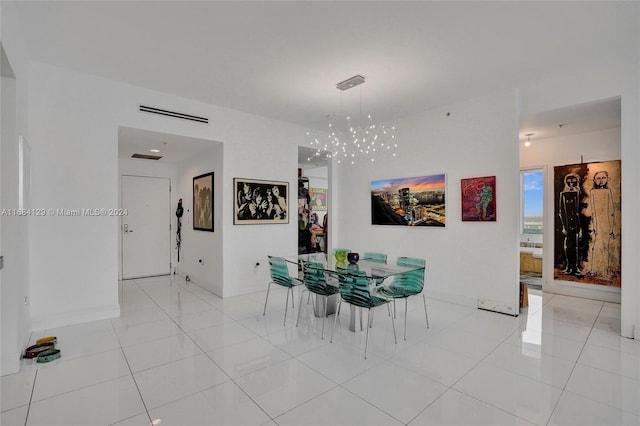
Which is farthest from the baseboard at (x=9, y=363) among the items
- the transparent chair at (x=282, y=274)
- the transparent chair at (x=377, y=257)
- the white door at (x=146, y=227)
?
the white door at (x=146, y=227)

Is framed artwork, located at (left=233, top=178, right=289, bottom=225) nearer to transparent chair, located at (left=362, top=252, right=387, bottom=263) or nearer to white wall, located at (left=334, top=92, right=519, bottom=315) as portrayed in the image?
white wall, located at (left=334, top=92, right=519, bottom=315)

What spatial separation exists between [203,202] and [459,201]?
13.6 ft

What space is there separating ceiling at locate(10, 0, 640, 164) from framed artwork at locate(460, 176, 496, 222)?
41.3 inches

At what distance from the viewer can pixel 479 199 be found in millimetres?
4344

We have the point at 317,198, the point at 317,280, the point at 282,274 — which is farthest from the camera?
the point at 317,198

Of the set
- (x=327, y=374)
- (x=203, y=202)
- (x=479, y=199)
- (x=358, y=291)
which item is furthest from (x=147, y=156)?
(x=479, y=199)

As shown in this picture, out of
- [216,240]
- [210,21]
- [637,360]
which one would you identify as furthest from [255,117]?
[637,360]

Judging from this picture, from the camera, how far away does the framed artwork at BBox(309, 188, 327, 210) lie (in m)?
9.19

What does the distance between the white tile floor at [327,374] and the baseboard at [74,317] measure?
0.35ft

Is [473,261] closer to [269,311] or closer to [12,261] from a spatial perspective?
[269,311]

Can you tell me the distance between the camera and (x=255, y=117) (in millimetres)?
5164

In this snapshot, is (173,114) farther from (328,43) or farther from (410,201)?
(410,201)

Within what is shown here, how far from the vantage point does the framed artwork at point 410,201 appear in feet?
15.7

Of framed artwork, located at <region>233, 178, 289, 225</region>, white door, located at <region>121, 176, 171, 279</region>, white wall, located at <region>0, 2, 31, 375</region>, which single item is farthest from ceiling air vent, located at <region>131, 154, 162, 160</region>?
white wall, located at <region>0, 2, 31, 375</region>
